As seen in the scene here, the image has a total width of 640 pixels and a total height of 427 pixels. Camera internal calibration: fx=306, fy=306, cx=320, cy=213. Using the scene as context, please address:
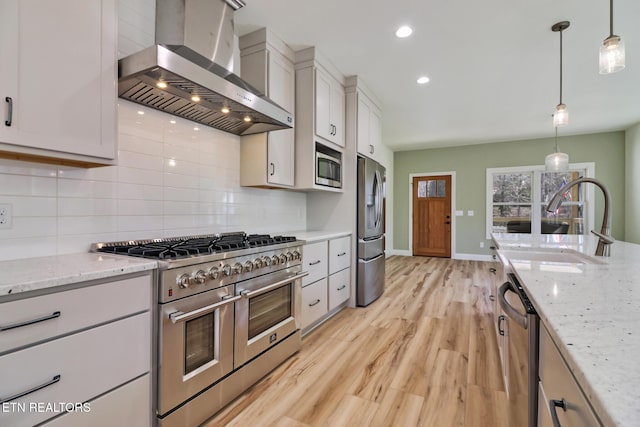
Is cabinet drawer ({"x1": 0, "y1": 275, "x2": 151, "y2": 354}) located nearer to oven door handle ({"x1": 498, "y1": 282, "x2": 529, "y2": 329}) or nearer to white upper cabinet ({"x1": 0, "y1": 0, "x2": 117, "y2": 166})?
white upper cabinet ({"x1": 0, "y1": 0, "x2": 117, "y2": 166})

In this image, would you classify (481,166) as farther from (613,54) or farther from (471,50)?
(613,54)

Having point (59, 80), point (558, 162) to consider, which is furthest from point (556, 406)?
point (558, 162)

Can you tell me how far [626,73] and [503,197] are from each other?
11.5 ft

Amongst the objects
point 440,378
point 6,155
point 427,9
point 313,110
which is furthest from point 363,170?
point 6,155

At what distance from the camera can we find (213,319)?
1.65 meters

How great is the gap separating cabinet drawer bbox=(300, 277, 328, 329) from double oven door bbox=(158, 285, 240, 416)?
2.94 feet

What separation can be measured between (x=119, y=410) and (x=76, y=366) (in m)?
0.28

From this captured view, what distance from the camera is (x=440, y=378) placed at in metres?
2.03

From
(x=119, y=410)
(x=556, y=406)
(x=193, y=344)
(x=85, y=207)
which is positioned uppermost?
(x=85, y=207)

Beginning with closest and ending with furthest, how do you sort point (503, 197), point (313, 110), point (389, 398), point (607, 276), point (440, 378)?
point (607, 276), point (389, 398), point (440, 378), point (313, 110), point (503, 197)

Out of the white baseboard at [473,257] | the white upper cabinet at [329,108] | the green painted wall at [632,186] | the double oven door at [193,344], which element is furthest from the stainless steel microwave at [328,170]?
the green painted wall at [632,186]

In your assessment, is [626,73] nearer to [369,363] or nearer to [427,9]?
[427,9]

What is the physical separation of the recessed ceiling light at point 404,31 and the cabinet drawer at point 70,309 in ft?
8.64

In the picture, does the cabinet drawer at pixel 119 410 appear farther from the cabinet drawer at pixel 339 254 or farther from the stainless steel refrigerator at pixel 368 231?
the stainless steel refrigerator at pixel 368 231
